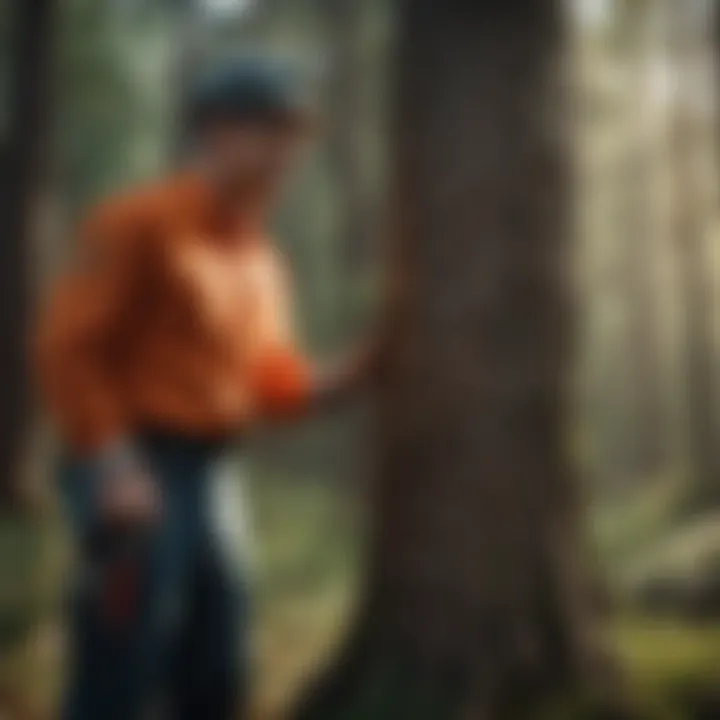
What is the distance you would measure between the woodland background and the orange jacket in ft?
0.12

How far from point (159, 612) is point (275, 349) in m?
0.33

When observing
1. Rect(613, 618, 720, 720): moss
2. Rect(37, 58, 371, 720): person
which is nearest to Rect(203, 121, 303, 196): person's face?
Rect(37, 58, 371, 720): person

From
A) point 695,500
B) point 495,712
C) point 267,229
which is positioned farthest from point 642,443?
point 267,229

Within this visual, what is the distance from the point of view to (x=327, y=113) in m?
1.94

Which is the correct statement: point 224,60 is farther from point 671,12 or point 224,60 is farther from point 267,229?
point 671,12

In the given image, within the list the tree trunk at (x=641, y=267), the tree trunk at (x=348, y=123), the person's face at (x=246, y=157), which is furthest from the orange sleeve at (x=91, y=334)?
the tree trunk at (x=641, y=267)

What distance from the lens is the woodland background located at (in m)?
1.90

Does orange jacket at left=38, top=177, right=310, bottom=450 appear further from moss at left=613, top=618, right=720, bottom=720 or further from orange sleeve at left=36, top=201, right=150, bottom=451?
moss at left=613, top=618, right=720, bottom=720

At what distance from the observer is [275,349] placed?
6.26 ft

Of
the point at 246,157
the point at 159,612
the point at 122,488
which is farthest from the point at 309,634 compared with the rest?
the point at 246,157

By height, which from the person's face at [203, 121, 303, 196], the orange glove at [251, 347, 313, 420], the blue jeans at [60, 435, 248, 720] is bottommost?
the blue jeans at [60, 435, 248, 720]

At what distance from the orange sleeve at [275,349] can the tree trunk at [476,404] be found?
12cm

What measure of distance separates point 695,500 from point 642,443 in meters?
0.10

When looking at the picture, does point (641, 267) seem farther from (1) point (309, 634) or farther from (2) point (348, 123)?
(1) point (309, 634)
